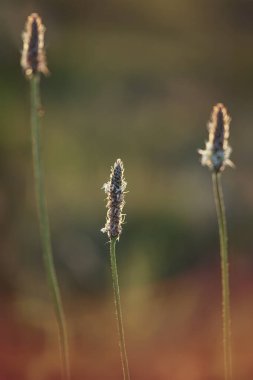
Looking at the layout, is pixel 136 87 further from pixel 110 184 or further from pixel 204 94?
pixel 110 184

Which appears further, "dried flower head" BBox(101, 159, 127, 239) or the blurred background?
the blurred background

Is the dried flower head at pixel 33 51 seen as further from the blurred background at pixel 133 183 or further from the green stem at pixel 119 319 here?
the blurred background at pixel 133 183

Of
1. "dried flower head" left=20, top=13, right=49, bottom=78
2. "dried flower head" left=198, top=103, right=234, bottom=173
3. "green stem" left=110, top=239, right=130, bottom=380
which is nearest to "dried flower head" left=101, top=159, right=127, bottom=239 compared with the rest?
"green stem" left=110, top=239, right=130, bottom=380

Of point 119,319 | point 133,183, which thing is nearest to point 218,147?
point 119,319

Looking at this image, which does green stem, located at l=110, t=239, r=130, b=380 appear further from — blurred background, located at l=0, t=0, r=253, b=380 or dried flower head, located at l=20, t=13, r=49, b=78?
blurred background, located at l=0, t=0, r=253, b=380

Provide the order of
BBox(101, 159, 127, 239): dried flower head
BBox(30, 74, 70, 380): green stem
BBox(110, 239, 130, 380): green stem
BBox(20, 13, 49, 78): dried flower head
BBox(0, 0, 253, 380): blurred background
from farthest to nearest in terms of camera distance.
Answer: BBox(0, 0, 253, 380): blurred background → BBox(101, 159, 127, 239): dried flower head → BBox(110, 239, 130, 380): green stem → BBox(20, 13, 49, 78): dried flower head → BBox(30, 74, 70, 380): green stem

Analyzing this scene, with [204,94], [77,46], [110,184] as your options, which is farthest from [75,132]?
[110,184]
